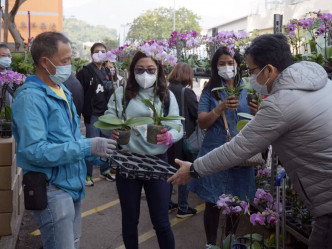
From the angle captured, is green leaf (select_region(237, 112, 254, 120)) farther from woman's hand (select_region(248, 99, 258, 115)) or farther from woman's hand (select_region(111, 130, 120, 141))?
woman's hand (select_region(111, 130, 120, 141))

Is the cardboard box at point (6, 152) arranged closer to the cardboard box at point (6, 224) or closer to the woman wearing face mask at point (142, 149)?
the cardboard box at point (6, 224)

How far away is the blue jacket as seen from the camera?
2.28 meters

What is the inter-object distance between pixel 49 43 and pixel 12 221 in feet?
7.12

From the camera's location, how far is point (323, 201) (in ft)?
6.81

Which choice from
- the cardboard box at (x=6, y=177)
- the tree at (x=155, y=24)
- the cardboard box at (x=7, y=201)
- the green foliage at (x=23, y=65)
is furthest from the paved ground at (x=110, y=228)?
the tree at (x=155, y=24)

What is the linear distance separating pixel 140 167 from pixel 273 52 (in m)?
0.98

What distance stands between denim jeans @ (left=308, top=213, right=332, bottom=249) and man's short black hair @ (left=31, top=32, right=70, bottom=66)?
5.51ft

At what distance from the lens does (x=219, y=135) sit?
133 inches

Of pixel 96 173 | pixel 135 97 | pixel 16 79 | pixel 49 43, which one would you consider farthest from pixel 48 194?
pixel 96 173

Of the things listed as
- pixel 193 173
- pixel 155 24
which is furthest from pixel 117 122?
pixel 155 24

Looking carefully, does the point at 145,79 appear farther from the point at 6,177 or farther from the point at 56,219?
the point at 6,177

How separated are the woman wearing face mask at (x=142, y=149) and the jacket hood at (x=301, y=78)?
107cm

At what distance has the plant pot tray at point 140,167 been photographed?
2482 mm

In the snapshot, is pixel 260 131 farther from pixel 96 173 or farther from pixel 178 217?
pixel 96 173
